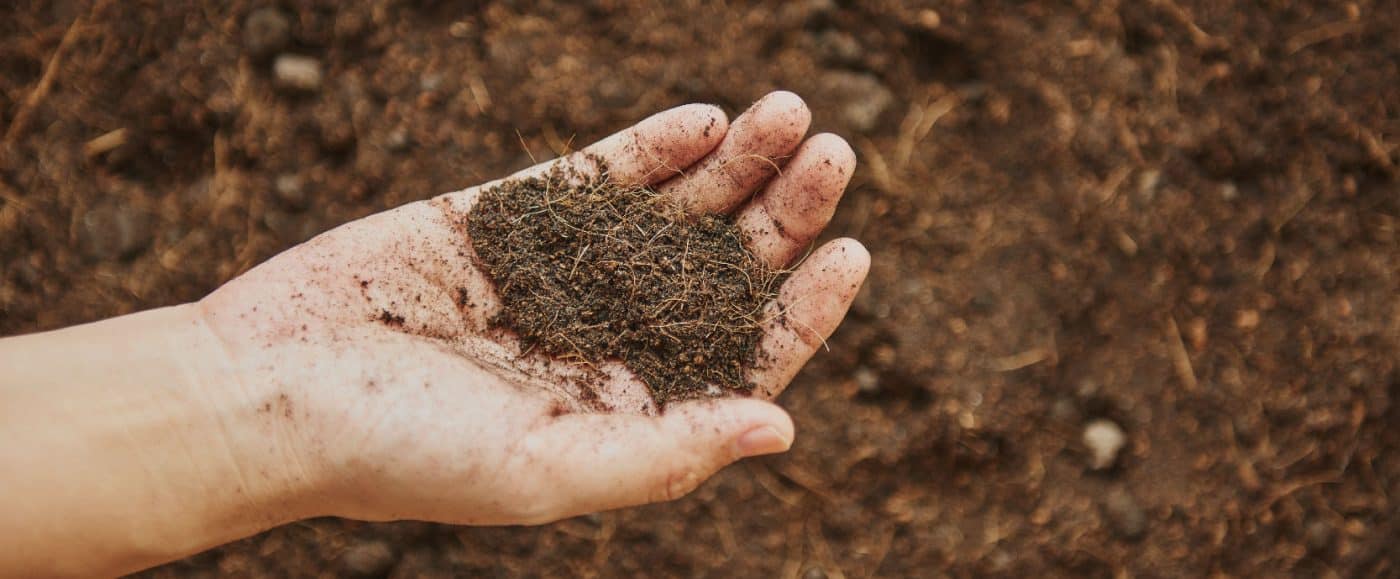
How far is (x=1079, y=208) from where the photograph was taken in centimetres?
233

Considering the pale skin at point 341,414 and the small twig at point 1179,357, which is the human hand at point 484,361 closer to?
the pale skin at point 341,414

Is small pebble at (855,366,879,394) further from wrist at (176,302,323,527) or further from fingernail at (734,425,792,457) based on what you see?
wrist at (176,302,323,527)

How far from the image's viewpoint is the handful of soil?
1.80 meters

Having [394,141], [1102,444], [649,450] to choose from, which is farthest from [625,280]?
[1102,444]

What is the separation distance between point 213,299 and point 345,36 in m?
0.86

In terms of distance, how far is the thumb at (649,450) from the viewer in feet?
4.99

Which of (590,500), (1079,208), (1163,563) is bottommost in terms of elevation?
(1163,563)

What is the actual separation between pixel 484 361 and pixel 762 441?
53 centimetres

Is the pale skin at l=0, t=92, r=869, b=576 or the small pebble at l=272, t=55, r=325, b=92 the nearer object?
the pale skin at l=0, t=92, r=869, b=576

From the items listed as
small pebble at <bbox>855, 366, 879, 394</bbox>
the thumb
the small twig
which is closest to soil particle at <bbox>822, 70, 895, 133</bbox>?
small pebble at <bbox>855, 366, 879, 394</bbox>

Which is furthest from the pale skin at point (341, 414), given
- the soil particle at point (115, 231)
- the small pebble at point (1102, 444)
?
the small pebble at point (1102, 444)

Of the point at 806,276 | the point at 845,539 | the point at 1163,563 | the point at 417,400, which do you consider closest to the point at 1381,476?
the point at 1163,563

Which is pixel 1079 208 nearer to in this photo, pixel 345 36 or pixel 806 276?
pixel 806 276

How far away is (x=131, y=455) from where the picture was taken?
161 cm
